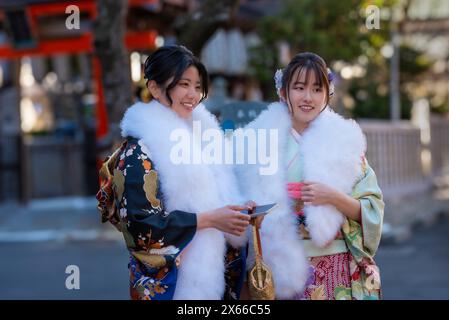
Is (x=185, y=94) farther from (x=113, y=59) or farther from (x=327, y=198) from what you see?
(x=113, y=59)

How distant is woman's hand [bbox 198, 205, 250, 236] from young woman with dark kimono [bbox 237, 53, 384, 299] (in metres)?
0.17

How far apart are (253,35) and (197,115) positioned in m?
14.2

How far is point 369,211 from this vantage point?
9.18 feet

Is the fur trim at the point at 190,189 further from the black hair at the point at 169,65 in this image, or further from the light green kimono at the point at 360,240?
the light green kimono at the point at 360,240

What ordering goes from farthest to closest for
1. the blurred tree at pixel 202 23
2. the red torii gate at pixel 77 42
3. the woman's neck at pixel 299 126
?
the red torii gate at pixel 77 42
the blurred tree at pixel 202 23
the woman's neck at pixel 299 126

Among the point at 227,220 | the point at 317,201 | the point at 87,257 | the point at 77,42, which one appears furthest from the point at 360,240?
the point at 77,42

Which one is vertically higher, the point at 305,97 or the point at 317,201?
the point at 305,97

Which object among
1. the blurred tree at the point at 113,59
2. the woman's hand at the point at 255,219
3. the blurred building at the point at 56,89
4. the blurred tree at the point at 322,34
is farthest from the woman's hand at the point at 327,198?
the blurred building at the point at 56,89

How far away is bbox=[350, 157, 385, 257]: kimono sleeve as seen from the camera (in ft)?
9.14

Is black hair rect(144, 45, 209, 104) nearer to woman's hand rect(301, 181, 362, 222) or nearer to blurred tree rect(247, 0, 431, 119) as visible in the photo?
woman's hand rect(301, 181, 362, 222)

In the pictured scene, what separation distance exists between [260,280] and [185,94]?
691 mm

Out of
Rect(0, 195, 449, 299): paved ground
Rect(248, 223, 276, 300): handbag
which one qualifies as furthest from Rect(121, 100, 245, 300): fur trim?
Rect(0, 195, 449, 299): paved ground

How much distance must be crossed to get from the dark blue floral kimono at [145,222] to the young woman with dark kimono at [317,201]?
12.1 inches

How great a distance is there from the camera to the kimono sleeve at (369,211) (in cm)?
279
